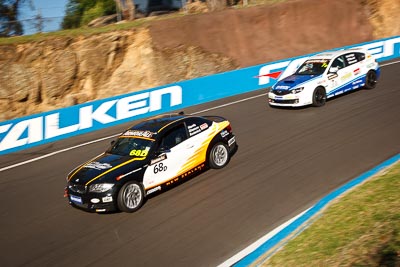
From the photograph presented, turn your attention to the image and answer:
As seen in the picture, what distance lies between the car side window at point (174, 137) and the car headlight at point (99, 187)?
63.2 inches

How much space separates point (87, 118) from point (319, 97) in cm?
847

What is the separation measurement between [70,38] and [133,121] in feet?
19.1

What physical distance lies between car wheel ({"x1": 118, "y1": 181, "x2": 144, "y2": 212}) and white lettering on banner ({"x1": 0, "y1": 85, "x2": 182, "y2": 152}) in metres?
7.47

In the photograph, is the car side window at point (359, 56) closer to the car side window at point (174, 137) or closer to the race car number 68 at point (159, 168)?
the car side window at point (174, 137)

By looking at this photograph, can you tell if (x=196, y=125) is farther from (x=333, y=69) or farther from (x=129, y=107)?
(x=129, y=107)

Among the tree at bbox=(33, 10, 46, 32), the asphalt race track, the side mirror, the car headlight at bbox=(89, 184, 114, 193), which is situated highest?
the tree at bbox=(33, 10, 46, 32)

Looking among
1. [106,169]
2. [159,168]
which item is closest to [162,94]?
[159,168]

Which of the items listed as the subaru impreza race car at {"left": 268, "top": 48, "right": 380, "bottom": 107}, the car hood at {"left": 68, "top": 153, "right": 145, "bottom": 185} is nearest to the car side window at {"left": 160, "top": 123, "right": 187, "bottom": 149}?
the car hood at {"left": 68, "top": 153, "right": 145, "bottom": 185}

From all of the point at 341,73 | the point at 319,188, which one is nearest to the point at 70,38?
the point at 341,73

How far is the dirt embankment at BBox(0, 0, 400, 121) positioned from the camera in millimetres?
19000

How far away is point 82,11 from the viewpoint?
85.9ft

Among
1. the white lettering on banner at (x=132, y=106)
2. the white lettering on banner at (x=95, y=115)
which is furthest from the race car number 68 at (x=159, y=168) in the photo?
the white lettering on banner at (x=132, y=106)

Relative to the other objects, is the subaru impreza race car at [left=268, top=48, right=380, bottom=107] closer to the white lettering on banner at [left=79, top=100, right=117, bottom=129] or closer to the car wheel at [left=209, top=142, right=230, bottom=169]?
the car wheel at [left=209, top=142, right=230, bottom=169]

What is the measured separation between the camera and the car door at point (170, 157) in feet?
30.2
